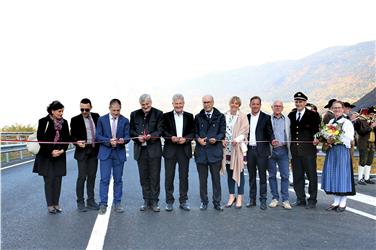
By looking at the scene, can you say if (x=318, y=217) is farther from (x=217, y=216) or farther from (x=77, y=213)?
(x=77, y=213)

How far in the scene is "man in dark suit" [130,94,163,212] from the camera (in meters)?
8.09

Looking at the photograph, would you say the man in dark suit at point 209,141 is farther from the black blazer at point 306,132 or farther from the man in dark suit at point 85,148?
the man in dark suit at point 85,148

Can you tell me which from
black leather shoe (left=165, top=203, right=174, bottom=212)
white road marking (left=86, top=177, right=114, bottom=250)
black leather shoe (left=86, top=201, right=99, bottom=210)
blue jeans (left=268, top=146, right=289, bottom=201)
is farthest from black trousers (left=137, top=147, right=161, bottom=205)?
blue jeans (left=268, top=146, right=289, bottom=201)

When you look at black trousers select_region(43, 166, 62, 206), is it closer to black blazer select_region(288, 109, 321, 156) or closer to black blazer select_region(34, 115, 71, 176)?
black blazer select_region(34, 115, 71, 176)

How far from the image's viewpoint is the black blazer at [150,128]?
321 inches

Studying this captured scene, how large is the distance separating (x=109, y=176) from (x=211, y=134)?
81.4 inches

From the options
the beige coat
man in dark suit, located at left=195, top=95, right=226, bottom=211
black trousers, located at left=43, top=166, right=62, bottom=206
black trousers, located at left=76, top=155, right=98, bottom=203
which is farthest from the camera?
the beige coat

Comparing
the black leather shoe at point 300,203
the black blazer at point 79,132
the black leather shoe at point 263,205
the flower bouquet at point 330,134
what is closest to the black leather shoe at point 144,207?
the black blazer at point 79,132

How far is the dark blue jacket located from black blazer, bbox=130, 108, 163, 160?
0.77m

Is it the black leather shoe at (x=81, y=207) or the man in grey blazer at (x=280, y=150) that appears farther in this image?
the man in grey blazer at (x=280, y=150)

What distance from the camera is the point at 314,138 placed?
844cm

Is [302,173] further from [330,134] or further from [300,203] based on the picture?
[330,134]

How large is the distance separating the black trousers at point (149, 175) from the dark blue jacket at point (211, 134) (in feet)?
2.77

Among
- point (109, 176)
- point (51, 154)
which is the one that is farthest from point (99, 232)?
point (51, 154)
